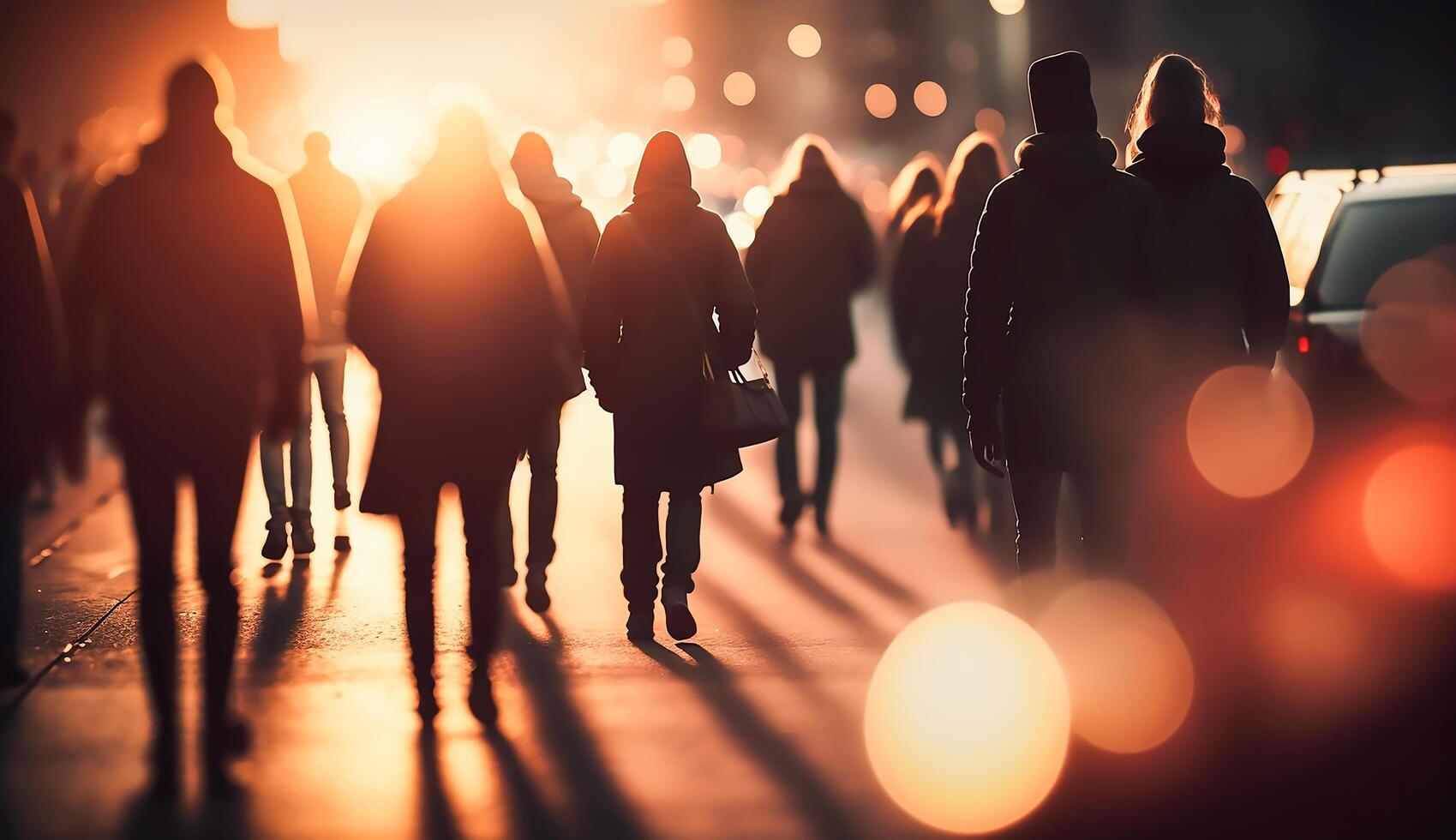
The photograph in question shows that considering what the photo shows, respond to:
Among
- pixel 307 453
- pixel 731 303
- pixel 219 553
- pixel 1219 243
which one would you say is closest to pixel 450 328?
pixel 219 553

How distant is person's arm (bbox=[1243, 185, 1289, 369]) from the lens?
687 cm

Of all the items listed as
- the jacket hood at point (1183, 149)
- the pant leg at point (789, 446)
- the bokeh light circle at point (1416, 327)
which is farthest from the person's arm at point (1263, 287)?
the pant leg at point (789, 446)

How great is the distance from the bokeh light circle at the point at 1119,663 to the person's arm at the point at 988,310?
66 centimetres

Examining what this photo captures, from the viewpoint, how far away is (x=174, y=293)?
591cm

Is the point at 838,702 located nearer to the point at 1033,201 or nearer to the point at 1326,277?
the point at 1033,201

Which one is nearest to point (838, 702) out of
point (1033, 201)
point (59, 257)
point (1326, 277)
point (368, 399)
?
point (1033, 201)

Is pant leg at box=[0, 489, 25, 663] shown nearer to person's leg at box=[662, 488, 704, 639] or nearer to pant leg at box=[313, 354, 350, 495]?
person's leg at box=[662, 488, 704, 639]

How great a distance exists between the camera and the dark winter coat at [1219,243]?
6824 mm

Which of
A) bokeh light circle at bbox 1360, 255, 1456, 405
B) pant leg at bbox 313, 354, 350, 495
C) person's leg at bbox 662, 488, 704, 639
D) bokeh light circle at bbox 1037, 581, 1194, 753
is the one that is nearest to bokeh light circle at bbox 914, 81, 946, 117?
pant leg at bbox 313, 354, 350, 495

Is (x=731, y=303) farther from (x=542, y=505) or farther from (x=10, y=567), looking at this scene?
(x=10, y=567)

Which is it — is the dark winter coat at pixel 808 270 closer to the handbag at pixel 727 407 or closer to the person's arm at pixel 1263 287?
the handbag at pixel 727 407

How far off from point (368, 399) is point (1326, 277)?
1159 centimetres

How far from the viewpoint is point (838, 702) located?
7.06m

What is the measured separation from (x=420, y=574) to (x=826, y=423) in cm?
478
